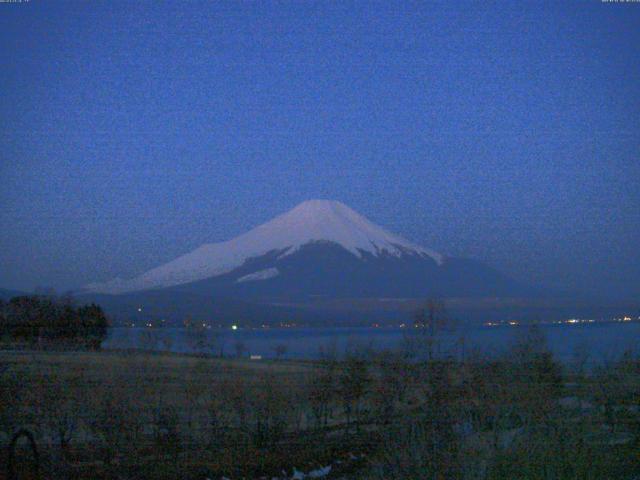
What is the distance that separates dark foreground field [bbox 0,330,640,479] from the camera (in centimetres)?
977

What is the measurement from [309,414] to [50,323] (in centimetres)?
894

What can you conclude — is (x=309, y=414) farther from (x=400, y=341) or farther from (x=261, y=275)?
(x=261, y=275)

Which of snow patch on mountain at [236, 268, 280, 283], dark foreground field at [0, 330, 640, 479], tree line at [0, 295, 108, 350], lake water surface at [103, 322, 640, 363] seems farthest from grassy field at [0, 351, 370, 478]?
snow patch on mountain at [236, 268, 280, 283]

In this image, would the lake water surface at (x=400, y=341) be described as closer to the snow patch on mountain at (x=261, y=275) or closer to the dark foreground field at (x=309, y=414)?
the dark foreground field at (x=309, y=414)

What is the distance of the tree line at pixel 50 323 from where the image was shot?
20.7 metres

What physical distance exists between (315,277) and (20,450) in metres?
35.5

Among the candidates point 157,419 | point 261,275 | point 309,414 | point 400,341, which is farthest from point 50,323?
point 261,275

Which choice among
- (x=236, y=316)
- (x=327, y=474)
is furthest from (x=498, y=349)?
(x=236, y=316)

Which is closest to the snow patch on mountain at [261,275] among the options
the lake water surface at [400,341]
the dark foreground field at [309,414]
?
the lake water surface at [400,341]

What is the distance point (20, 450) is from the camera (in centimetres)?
1324

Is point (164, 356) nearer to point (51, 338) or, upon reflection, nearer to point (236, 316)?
point (51, 338)

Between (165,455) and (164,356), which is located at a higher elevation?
(164,356)

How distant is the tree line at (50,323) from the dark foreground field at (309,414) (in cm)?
249

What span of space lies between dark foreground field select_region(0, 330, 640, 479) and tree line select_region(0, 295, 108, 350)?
97.9 inches
